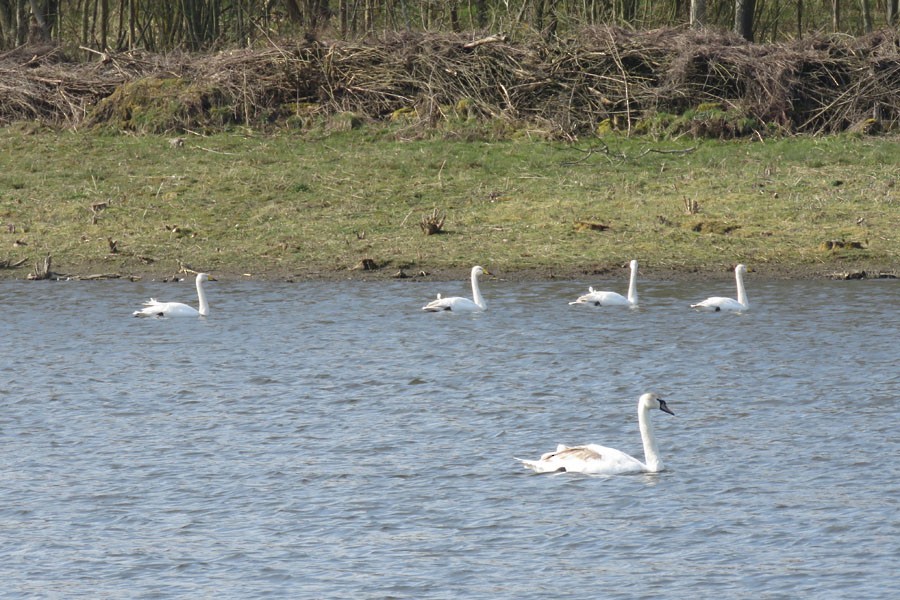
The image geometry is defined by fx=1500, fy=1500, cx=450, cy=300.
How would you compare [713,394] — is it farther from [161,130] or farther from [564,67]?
[161,130]

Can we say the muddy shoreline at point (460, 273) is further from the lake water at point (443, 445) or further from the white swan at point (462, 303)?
the white swan at point (462, 303)

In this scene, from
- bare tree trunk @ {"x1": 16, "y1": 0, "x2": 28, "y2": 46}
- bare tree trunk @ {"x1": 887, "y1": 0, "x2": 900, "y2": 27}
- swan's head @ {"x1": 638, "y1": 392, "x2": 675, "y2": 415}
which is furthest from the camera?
bare tree trunk @ {"x1": 16, "y1": 0, "x2": 28, "y2": 46}

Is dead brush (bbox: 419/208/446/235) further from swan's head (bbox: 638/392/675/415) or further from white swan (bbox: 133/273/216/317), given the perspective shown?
swan's head (bbox: 638/392/675/415)

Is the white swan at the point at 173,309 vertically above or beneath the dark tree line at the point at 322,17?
beneath

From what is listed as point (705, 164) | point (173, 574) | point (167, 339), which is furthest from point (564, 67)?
point (173, 574)

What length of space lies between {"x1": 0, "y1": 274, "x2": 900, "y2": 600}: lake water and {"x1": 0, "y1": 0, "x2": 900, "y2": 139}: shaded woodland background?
7.16 metres

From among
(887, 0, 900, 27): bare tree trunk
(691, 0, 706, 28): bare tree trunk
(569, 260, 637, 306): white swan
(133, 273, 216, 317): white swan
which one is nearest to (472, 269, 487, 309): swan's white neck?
(569, 260, 637, 306): white swan

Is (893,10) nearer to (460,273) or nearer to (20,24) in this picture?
(460,273)

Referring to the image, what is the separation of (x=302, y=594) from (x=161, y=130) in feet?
61.0

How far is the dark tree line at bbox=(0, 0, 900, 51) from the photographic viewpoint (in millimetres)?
32969

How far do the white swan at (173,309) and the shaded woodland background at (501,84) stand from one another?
327 inches

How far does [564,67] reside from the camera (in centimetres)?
2530

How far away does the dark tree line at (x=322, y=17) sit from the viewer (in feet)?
108

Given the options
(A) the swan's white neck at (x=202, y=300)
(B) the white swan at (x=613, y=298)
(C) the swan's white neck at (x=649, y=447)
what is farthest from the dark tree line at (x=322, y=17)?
(C) the swan's white neck at (x=649, y=447)
